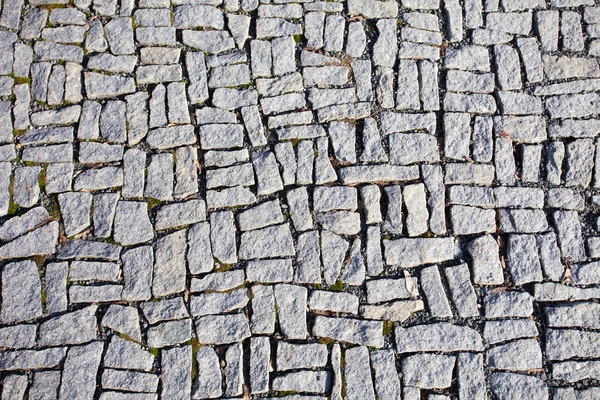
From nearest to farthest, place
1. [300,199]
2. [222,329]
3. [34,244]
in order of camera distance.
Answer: [222,329]
[34,244]
[300,199]

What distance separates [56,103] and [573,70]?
522 cm

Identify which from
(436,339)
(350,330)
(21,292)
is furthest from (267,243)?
(21,292)

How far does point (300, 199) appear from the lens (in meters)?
5.39

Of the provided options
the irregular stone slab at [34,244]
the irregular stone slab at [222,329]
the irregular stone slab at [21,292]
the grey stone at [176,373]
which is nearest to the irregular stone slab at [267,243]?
the irregular stone slab at [222,329]

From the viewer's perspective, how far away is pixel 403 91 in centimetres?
573

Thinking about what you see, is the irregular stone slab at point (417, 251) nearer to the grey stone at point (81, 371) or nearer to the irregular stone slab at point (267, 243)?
the irregular stone slab at point (267, 243)

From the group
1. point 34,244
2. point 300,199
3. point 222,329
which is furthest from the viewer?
point 300,199

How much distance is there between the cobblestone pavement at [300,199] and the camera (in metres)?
5.00

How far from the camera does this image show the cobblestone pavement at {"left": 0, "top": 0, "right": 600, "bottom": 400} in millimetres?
4996

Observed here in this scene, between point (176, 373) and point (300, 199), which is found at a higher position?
point (300, 199)

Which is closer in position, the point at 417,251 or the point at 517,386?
the point at 517,386

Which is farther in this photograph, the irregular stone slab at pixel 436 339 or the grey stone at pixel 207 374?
the irregular stone slab at pixel 436 339

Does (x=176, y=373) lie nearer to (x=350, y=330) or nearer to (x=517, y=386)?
(x=350, y=330)

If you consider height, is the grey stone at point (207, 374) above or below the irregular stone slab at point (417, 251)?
below
